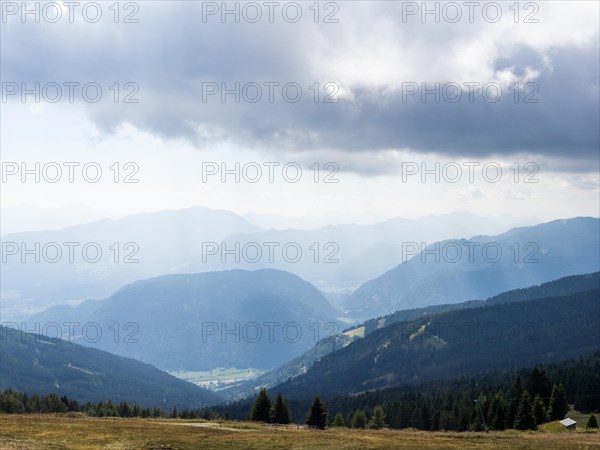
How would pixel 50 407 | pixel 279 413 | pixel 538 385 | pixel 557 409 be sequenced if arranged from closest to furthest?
1. pixel 557 409
2. pixel 279 413
3. pixel 538 385
4. pixel 50 407

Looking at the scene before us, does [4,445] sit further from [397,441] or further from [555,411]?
[555,411]

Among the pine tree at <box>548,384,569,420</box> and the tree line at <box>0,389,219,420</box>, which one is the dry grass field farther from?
the tree line at <box>0,389,219,420</box>

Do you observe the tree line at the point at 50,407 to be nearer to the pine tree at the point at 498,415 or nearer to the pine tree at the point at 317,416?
the pine tree at the point at 317,416

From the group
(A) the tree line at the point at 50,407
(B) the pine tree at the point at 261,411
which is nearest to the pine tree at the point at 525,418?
(B) the pine tree at the point at 261,411

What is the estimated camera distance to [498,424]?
10238cm

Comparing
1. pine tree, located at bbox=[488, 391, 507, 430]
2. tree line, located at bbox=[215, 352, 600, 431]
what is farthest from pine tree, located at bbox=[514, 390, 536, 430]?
pine tree, located at bbox=[488, 391, 507, 430]

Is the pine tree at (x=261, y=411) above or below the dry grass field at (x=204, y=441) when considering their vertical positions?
below

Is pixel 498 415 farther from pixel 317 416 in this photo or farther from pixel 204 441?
pixel 204 441

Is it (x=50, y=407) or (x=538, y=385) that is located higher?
(x=538, y=385)

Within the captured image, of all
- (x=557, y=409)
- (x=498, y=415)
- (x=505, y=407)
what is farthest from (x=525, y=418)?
(x=557, y=409)

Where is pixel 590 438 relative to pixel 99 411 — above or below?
above

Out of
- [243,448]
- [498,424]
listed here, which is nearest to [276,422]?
[498,424]

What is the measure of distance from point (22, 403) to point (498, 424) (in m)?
129

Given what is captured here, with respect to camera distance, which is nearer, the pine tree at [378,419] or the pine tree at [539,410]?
the pine tree at [539,410]
